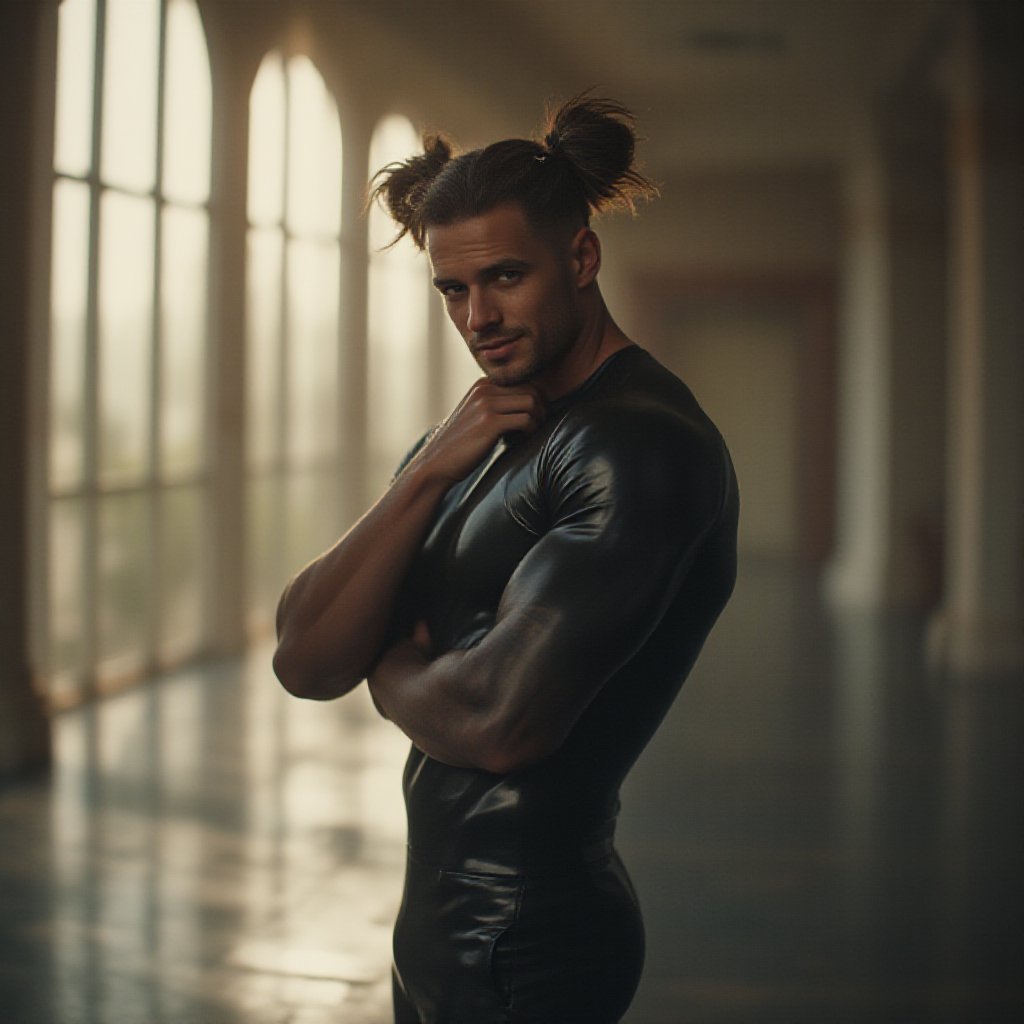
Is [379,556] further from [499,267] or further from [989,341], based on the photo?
[989,341]

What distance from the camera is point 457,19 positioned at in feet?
38.9

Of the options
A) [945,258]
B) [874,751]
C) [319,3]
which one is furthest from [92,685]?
[945,258]

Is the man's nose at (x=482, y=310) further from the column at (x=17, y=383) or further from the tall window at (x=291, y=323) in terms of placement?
the tall window at (x=291, y=323)

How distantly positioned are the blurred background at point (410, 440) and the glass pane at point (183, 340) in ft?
0.12

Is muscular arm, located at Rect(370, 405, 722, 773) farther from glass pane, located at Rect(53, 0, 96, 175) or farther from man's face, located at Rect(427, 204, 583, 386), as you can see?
glass pane, located at Rect(53, 0, 96, 175)

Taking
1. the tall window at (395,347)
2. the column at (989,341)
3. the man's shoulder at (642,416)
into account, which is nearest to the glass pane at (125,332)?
the tall window at (395,347)

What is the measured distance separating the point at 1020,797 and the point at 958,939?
2.07 meters

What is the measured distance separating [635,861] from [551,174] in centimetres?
425

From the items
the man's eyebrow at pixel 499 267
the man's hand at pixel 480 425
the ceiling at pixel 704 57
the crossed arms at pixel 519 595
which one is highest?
the ceiling at pixel 704 57

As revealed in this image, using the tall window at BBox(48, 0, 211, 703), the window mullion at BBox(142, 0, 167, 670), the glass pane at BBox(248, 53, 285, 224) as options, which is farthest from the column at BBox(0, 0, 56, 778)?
the glass pane at BBox(248, 53, 285, 224)

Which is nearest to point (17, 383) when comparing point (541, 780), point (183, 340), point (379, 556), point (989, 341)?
point (183, 340)

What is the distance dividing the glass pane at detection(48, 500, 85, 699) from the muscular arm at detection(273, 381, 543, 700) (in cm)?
735

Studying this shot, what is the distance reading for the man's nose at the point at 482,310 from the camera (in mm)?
1720

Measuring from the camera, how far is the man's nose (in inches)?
67.7
